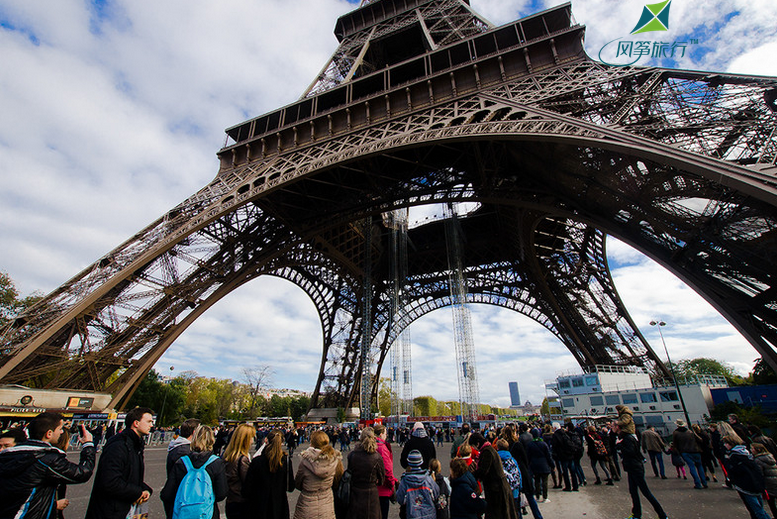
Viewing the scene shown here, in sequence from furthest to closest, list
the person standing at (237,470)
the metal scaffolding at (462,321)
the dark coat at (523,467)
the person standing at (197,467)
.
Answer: the metal scaffolding at (462,321), the dark coat at (523,467), the person standing at (237,470), the person standing at (197,467)

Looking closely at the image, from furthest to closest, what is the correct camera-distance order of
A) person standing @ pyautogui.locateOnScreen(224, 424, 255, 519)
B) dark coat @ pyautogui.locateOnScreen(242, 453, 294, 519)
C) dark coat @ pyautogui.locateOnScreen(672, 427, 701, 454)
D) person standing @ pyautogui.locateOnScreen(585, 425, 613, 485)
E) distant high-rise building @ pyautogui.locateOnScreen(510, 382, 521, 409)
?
distant high-rise building @ pyautogui.locateOnScreen(510, 382, 521, 409) → person standing @ pyautogui.locateOnScreen(585, 425, 613, 485) → dark coat @ pyautogui.locateOnScreen(672, 427, 701, 454) → person standing @ pyautogui.locateOnScreen(224, 424, 255, 519) → dark coat @ pyautogui.locateOnScreen(242, 453, 294, 519)

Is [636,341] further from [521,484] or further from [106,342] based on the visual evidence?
[106,342]

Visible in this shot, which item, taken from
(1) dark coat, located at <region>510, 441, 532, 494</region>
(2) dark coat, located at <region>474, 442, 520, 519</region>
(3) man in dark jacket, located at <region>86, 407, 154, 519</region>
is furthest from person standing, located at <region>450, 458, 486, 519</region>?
(3) man in dark jacket, located at <region>86, 407, 154, 519</region>

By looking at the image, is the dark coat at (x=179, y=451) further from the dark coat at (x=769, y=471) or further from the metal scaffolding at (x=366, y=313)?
the metal scaffolding at (x=366, y=313)

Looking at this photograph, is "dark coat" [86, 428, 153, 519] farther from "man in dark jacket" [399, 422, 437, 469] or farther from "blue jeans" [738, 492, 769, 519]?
"blue jeans" [738, 492, 769, 519]

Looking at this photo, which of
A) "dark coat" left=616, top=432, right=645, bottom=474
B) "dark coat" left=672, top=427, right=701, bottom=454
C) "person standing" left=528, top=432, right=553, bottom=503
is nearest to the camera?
"dark coat" left=616, top=432, right=645, bottom=474

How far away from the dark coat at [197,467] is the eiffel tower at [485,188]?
29.2 ft

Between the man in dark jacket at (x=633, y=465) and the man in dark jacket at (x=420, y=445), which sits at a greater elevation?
the man in dark jacket at (x=420, y=445)

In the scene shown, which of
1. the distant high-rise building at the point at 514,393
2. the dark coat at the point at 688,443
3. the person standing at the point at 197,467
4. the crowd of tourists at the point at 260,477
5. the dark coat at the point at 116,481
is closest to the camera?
the crowd of tourists at the point at 260,477

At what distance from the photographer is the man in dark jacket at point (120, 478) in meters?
2.61

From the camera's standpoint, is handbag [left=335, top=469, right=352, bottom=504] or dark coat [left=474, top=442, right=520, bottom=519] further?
dark coat [left=474, top=442, right=520, bottom=519]

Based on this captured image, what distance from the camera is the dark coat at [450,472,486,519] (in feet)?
10.5

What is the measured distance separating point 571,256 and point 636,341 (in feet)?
20.5

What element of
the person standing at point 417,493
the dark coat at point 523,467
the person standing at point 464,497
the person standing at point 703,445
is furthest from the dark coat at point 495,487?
the person standing at point 703,445
